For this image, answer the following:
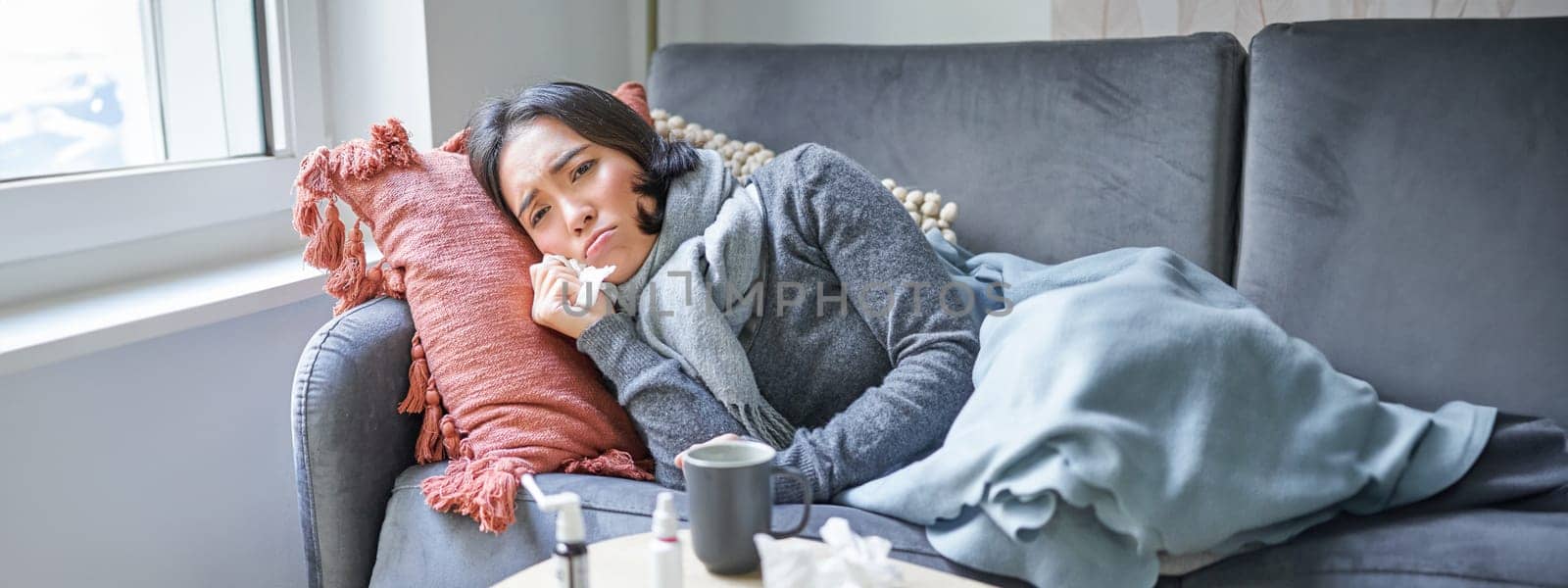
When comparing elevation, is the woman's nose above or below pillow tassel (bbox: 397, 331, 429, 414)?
above

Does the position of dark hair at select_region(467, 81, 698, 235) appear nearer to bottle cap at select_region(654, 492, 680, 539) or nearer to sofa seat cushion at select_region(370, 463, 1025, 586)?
sofa seat cushion at select_region(370, 463, 1025, 586)

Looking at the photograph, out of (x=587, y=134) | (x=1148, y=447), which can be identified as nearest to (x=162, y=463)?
(x=587, y=134)

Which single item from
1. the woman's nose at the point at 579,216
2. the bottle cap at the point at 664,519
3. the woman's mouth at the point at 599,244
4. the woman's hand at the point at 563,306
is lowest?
the bottle cap at the point at 664,519

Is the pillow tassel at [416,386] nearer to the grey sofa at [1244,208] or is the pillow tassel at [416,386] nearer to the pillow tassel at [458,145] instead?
the grey sofa at [1244,208]

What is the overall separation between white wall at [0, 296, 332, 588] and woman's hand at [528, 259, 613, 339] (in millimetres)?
461

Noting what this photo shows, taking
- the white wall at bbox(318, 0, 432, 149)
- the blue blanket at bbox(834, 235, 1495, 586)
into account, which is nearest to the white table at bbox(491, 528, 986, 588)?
the blue blanket at bbox(834, 235, 1495, 586)

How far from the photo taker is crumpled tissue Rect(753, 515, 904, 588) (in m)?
0.86

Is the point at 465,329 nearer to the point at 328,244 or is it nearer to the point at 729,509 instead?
the point at 328,244

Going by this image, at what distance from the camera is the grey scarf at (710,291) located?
4.42ft

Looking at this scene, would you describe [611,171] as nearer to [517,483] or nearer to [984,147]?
[517,483]

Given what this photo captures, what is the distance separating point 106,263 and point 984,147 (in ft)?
3.88

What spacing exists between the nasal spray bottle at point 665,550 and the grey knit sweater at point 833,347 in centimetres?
37

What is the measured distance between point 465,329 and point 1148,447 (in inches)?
29.0

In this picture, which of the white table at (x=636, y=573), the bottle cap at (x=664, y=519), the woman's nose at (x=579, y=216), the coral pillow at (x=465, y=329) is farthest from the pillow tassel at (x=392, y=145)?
the bottle cap at (x=664, y=519)
